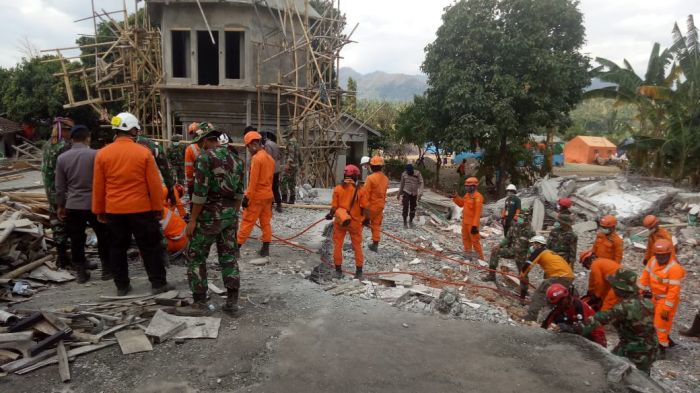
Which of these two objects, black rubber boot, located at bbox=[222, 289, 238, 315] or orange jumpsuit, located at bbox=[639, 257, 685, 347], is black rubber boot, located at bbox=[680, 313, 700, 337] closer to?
orange jumpsuit, located at bbox=[639, 257, 685, 347]

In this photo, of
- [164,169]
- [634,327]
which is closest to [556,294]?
[634,327]

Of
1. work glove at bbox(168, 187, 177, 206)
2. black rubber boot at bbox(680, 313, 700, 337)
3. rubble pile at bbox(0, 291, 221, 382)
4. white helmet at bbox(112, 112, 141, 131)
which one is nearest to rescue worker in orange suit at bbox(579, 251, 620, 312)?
black rubber boot at bbox(680, 313, 700, 337)

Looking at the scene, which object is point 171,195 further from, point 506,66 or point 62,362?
point 506,66

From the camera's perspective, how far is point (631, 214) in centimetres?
1280

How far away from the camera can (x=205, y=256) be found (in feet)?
13.8

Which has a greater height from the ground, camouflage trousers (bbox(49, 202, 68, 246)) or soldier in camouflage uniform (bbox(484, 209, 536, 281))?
camouflage trousers (bbox(49, 202, 68, 246))

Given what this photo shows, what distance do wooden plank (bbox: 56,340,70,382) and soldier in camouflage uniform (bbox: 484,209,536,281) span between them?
6.35 metres

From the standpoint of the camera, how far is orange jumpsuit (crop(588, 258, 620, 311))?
5863 mm

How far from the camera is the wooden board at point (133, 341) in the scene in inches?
138

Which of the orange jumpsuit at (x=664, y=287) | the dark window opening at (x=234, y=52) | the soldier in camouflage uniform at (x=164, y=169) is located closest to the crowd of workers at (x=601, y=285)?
the orange jumpsuit at (x=664, y=287)

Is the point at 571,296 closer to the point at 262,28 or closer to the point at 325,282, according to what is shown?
the point at 325,282

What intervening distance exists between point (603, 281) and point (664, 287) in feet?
2.14

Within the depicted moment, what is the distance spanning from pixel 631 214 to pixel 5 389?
14182mm

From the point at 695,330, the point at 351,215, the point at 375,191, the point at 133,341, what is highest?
the point at 375,191
